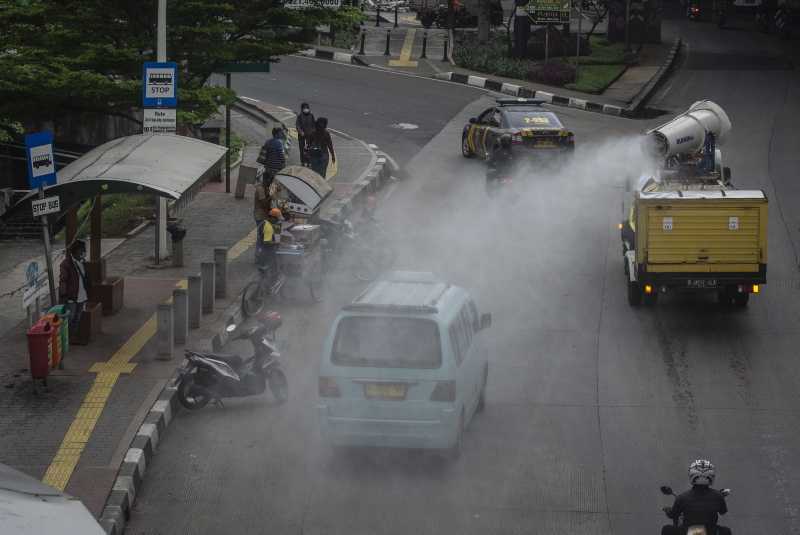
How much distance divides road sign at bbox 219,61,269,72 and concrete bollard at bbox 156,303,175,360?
10021 millimetres

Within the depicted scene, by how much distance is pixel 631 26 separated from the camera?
170 ft

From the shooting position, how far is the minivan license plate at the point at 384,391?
12.7 metres

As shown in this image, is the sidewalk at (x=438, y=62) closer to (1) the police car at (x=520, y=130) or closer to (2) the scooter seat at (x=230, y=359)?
(1) the police car at (x=520, y=130)

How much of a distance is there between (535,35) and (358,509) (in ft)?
118

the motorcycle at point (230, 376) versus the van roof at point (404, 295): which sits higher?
the van roof at point (404, 295)

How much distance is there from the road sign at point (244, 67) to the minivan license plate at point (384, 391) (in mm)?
13765

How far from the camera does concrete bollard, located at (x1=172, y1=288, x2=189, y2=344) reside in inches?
657

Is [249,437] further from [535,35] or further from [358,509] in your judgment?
[535,35]

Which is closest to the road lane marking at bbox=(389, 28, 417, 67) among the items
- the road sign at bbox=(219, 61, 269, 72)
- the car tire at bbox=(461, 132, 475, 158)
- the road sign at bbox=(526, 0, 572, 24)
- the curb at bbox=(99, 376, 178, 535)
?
the road sign at bbox=(526, 0, 572, 24)

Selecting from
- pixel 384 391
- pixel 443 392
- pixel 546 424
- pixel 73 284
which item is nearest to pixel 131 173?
pixel 73 284

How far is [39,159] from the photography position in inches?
630

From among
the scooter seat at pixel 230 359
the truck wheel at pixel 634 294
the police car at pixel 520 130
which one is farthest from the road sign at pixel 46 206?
the police car at pixel 520 130

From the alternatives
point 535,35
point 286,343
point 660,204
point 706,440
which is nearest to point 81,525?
point 706,440

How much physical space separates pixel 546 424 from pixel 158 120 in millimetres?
9099
